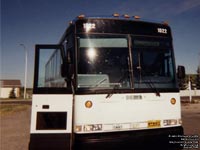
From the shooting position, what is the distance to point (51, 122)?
4.76m

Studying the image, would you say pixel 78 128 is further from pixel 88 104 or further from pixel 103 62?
pixel 103 62

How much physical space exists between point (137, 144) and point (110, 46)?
2.22 meters

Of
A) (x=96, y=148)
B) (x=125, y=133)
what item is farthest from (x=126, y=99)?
(x=96, y=148)

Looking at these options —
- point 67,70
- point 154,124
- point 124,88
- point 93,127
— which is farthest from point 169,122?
point 67,70

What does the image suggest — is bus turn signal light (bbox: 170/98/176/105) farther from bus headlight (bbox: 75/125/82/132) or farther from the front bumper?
bus headlight (bbox: 75/125/82/132)

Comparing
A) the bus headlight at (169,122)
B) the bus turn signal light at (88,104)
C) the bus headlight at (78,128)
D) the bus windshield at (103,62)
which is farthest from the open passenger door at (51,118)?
the bus headlight at (169,122)

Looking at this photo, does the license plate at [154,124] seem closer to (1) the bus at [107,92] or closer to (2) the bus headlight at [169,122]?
(1) the bus at [107,92]

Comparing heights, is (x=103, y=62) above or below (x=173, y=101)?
above

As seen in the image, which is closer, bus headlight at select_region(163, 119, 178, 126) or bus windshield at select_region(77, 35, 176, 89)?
bus windshield at select_region(77, 35, 176, 89)

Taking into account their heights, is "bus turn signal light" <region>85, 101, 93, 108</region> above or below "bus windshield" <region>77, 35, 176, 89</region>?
below

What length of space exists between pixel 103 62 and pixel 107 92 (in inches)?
27.3

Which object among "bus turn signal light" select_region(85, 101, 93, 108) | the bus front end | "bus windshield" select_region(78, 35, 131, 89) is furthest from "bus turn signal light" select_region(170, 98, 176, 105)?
"bus turn signal light" select_region(85, 101, 93, 108)

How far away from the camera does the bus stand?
4715 millimetres

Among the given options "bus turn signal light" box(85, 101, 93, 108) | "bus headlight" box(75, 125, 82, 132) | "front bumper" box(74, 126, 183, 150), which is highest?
"bus turn signal light" box(85, 101, 93, 108)
